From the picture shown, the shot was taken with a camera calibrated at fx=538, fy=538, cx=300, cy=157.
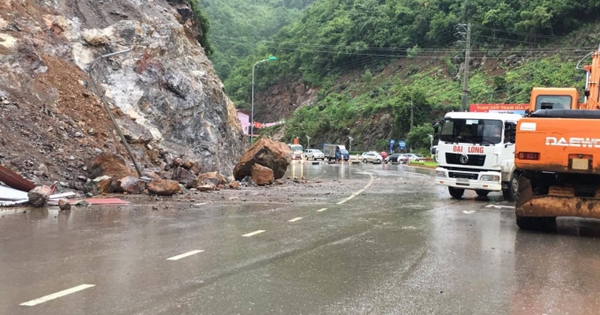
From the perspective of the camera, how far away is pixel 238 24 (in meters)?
127

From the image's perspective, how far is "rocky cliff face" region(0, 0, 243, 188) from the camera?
17.9 metres

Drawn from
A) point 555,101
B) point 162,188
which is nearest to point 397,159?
point 555,101

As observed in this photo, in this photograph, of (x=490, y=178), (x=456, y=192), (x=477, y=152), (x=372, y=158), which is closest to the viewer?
(x=490, y=178)

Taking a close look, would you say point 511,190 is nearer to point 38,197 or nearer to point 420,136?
point 38,197

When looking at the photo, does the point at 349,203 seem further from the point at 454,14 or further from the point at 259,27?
the point at 259,27

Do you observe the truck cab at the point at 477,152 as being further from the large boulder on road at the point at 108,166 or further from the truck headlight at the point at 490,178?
the large boulder on road at the point at 108,166

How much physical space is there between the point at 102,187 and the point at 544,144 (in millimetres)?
12810

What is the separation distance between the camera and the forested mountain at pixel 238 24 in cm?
11725

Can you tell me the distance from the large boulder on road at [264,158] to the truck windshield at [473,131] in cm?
881

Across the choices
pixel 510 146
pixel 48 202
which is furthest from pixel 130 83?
pixel 510 146

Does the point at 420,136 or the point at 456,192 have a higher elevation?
the point at 420,136

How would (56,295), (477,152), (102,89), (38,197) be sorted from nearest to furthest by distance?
(56,295) < (38,197) < (477,152) < (102,89)

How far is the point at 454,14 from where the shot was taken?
9794 centimetres

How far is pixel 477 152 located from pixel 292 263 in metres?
11.3
